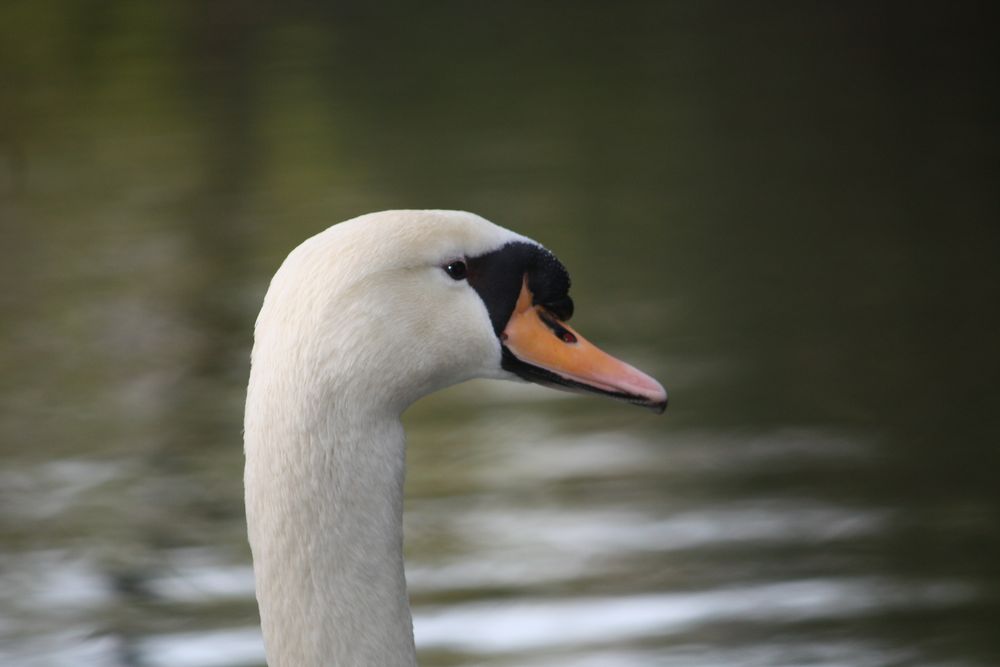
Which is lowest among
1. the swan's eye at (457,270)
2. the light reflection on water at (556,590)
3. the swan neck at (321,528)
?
the swan neck at (321,528)

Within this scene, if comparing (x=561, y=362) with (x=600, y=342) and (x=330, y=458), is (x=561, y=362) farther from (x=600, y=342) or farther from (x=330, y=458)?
(x=600, y=342)

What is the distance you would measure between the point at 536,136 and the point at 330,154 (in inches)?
42.3

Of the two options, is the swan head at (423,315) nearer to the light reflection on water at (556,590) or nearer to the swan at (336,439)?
the swan at (336,439)

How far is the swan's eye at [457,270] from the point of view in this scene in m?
1.66

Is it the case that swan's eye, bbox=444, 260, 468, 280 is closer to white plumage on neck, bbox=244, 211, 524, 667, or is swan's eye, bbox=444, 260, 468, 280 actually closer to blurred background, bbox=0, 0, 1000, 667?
white plumage on neck, bbox=244, 211, 524, 667

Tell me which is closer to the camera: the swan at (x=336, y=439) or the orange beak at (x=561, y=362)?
the swan at (x=336, y=439)

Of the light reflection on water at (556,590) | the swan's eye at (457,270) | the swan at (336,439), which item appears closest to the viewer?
the swan at (336,439)

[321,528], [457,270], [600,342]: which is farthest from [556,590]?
[321,528]

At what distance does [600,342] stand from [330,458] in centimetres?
354

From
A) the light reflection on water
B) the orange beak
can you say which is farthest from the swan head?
the light reflection on water

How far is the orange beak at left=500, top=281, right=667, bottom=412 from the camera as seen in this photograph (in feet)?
5.75

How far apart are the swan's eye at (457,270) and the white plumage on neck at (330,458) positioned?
10 centimetres

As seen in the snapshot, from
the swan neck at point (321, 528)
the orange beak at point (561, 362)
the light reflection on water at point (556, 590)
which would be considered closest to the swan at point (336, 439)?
the swan neck at point (321, 528)

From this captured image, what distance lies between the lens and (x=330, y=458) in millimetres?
1484
